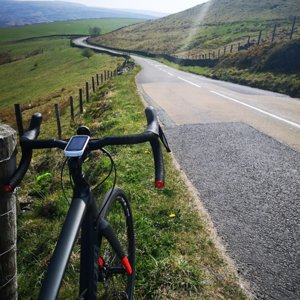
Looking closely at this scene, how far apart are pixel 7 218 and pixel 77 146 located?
3.16ft

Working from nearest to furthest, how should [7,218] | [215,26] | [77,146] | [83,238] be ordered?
[77,146] → [83,238] → [7,218] → [215,26]

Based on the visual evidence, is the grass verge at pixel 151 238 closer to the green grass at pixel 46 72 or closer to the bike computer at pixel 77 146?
the bike computer at pixel 77 146

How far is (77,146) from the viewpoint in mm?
1712

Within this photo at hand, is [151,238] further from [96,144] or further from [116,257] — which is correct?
[96,144]

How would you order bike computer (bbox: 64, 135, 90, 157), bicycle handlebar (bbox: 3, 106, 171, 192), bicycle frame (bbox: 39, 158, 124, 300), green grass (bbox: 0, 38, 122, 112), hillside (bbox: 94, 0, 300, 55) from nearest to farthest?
bicycle frame (bbox: 39, 158, 124, 300), bike computer (bbox: 64, 135, 90, 157), bicycle handlebar (bbox: 3, 106, 171, 192), green grass (bbox: 0, 38, 122, 112), hillside (bbox: 94, 0, 300, 55)

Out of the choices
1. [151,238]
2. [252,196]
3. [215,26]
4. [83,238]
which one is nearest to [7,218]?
[83,238]

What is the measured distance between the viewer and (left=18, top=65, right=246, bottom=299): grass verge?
324cm

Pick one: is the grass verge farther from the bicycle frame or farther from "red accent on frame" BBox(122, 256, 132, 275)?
the bicycle frame

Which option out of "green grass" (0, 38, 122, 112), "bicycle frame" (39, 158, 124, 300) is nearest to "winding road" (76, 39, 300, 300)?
"bicycle frame" (39, 158, 124, 300)

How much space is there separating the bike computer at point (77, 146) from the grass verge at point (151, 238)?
208 centimetres

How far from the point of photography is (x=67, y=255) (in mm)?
1542

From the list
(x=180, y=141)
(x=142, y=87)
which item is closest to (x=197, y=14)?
(x=142, y=87)

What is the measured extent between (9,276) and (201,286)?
1855mm

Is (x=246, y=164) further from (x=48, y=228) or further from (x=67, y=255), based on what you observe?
(x=67, y=255)
